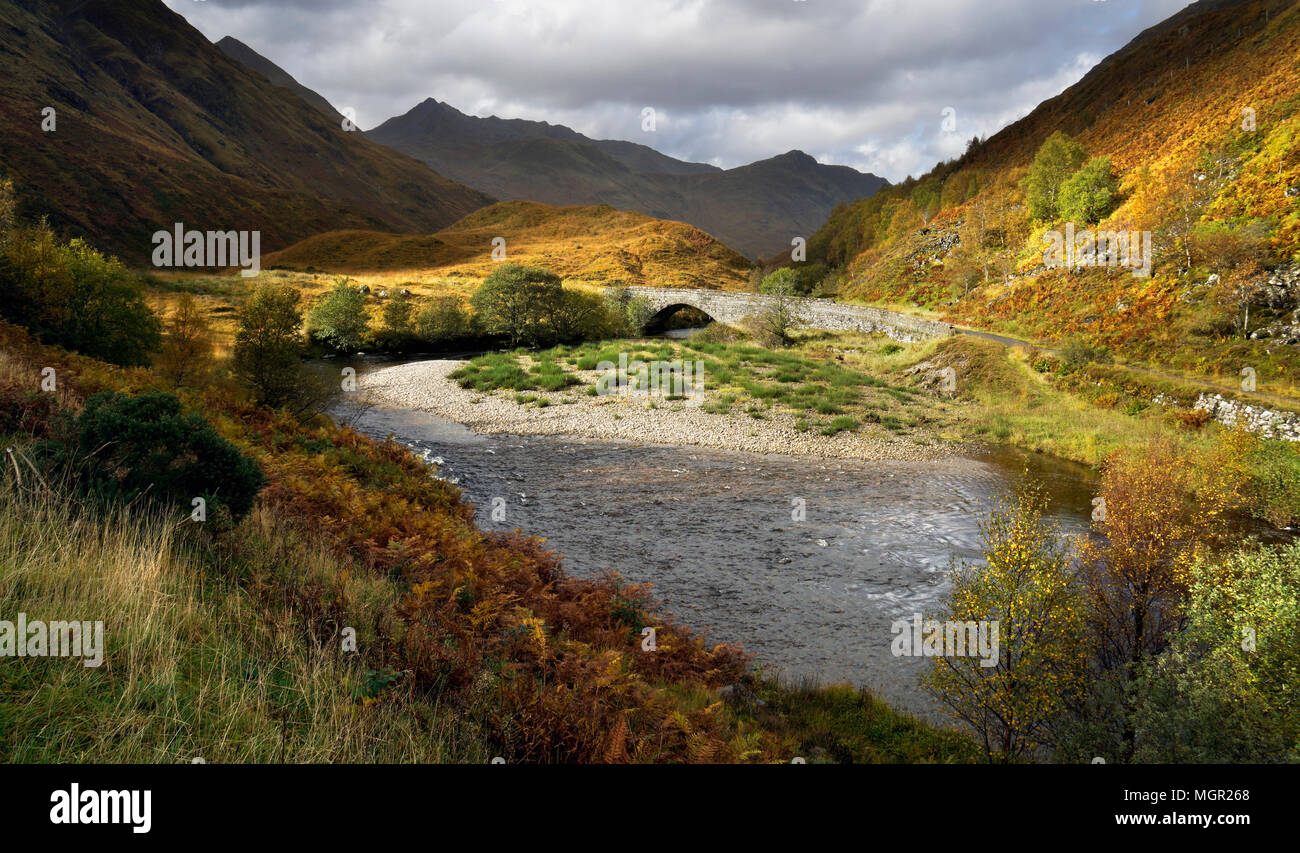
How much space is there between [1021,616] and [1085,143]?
259ft

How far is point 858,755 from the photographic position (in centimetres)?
680

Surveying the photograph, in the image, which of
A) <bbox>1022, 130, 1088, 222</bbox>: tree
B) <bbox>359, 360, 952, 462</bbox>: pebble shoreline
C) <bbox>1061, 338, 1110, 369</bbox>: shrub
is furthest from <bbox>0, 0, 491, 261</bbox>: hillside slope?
<bbox>1022, 130, 1088, 222</bbox>: tree

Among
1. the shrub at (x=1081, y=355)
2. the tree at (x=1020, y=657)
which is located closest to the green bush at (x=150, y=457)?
the tree at (x=1020, y=657)

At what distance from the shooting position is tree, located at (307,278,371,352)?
151 feet

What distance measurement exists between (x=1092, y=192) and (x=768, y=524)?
56.7 m

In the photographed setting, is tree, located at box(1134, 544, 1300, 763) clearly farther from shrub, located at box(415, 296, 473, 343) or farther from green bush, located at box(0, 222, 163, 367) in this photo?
shrub, located at box(415, 296, 473, 343)

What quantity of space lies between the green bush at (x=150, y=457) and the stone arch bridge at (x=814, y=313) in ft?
145

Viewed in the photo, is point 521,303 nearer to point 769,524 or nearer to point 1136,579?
point 769,524

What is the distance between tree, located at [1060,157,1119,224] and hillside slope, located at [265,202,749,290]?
43972 mm

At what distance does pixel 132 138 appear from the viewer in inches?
4582

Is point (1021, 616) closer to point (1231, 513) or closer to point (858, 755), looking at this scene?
point (858, 755)

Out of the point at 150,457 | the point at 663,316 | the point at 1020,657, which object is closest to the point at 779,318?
the point at 663,316
